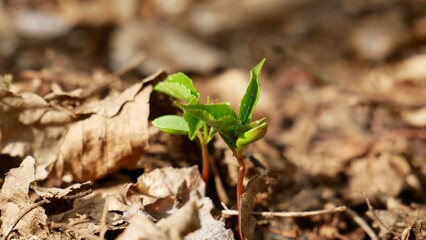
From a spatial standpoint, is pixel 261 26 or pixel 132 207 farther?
pixel 261 26

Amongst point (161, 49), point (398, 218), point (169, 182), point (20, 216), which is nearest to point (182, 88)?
point (169, 182)

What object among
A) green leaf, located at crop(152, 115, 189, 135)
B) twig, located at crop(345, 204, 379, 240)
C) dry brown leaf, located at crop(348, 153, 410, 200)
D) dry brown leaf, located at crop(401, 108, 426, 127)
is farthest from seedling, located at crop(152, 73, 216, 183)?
dry brown leaf, located at crop(401, 108, 426, 127)

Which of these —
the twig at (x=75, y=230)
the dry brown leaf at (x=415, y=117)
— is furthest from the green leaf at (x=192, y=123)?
the dry brown leaf at (x=415, y=117)

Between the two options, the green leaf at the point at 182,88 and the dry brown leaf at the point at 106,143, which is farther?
the dry brown leaf at the point at 106,143

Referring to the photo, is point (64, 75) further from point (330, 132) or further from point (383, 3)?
point (383, 3)

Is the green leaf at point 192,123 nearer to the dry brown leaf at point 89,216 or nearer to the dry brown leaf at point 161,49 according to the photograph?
the dry brown leaf at point 89,216

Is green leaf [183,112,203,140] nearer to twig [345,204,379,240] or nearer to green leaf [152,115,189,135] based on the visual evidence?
green leaf [152,115,189,135]

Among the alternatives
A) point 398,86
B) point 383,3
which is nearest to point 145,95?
point 398,86
